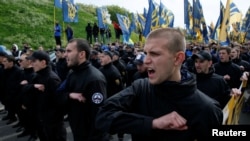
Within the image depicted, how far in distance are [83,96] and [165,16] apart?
12.4 m

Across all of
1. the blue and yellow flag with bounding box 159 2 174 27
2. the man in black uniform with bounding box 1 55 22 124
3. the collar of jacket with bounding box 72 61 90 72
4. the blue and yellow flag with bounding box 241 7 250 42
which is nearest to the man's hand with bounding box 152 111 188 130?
the collar of jacket with bounding box 72 61 90 72

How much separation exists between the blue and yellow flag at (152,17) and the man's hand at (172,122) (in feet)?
40.7

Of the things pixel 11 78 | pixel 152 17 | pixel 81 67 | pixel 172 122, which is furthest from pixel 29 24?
pixel 172 122

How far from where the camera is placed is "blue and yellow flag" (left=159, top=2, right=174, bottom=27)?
15823 mm

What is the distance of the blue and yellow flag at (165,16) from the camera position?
15.8 metres

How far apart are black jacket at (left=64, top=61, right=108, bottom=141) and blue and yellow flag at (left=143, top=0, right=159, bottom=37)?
10.0m

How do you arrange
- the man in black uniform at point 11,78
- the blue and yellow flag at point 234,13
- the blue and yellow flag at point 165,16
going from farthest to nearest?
1. the blue and yellow flag at point 165,16
2. the blue and yellow flag at point 234,13
3. the man in black uniform at point 11,78

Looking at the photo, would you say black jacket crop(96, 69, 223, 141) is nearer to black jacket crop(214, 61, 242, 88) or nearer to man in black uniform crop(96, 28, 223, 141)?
man in black uniform crop(96, 28, 223, 141)

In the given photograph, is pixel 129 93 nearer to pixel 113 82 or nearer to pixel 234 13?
pixel 113 82

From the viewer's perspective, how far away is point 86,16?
47625 mm

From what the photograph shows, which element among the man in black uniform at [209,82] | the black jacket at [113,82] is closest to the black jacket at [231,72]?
the man in black uniform at [209,82]

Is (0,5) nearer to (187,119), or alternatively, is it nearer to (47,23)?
(47,23)

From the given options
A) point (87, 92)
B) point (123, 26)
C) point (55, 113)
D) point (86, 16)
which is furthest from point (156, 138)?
point (86, 16)

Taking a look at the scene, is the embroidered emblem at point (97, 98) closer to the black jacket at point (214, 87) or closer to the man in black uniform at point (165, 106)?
the black jacket at point (214, 87)
